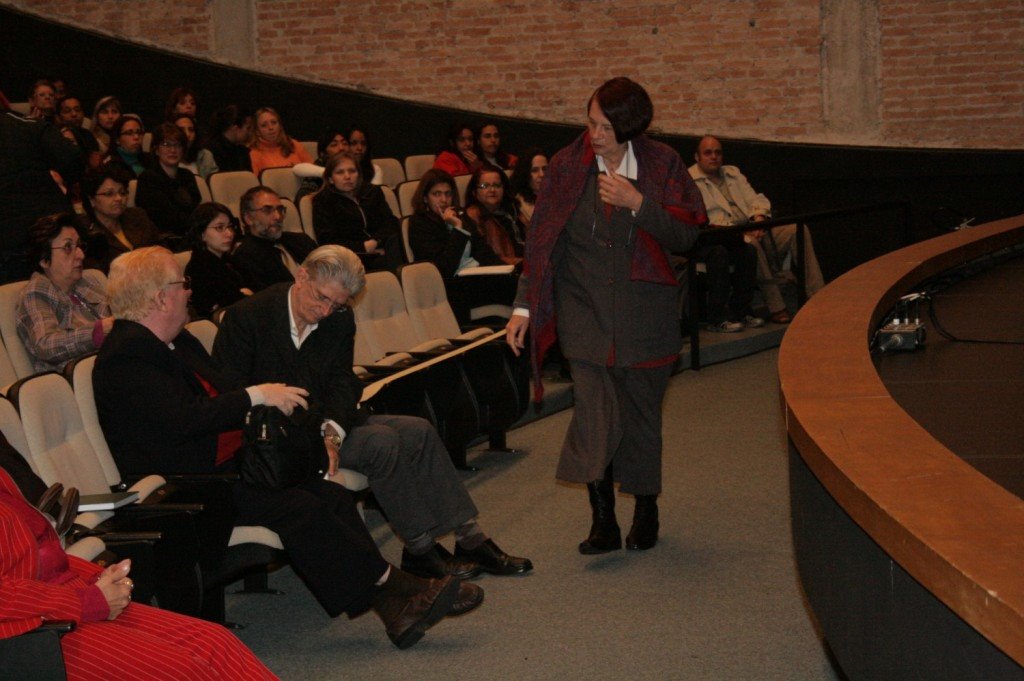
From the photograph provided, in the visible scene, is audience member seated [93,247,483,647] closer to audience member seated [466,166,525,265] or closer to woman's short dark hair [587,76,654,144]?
Result: woman's short dark hair [587,76,654,144]

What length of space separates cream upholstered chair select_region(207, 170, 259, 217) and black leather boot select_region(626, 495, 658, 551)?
3498 mm

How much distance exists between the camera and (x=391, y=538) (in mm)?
4109

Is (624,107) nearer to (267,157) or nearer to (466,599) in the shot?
(466,599)

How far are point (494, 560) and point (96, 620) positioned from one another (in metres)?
1.64

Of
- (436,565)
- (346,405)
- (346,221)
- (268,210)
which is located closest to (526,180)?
(346,221)

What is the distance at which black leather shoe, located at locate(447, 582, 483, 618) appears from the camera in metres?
3.35

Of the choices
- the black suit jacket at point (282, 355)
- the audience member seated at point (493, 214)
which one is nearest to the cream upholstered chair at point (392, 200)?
the audience member seated at point (493, 214)

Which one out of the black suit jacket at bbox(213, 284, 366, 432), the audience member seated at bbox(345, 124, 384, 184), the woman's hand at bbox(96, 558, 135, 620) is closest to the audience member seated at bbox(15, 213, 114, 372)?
the black suit jacket at bbox(213, 284, 366, 432)

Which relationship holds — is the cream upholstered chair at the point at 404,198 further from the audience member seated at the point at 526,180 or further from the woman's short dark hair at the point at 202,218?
the woman's short dark hair at the point at 202,218

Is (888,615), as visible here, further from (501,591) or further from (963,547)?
(501,591)

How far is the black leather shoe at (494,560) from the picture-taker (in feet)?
12.0

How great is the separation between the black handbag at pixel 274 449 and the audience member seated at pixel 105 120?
449 cm

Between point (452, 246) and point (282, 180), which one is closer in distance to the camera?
point (452, 246)

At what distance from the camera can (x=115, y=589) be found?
2.18 meters
